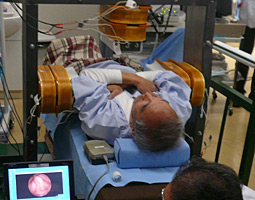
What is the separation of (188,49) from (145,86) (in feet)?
1.29

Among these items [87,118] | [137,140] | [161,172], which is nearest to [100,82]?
[87,118]

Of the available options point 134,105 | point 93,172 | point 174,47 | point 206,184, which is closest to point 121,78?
point 134,105

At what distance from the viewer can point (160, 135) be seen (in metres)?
1.86

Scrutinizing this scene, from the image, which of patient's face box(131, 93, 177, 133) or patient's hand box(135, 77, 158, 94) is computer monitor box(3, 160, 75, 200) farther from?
patient's hand box(135, 77, 158, 94)

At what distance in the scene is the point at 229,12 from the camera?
12.7 feet

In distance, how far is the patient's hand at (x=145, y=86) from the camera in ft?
7.34

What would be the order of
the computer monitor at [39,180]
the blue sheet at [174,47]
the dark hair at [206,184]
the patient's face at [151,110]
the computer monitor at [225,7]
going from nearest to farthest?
1. the dark hair at [206,184]
2. the computer monitor at [39,180]
3. the patient's face at [151,110]
4. the blue sheet at [174,47]
5. the computer monitor at [225,7]

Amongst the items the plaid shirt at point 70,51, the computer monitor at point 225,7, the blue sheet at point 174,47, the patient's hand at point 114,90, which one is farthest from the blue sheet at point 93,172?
the computer monitor at point 225,7

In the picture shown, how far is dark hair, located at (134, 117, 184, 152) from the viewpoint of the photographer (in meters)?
1.86

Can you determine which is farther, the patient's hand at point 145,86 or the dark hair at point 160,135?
the patient's hand at point 145,86

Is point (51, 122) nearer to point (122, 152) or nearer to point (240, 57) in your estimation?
point (122, 152)

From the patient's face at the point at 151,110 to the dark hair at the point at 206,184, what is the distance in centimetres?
74

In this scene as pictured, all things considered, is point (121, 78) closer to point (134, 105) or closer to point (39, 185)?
point (134, 105)

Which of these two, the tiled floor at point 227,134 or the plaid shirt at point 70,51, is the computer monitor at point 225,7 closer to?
the tiled floor at point 227,134
